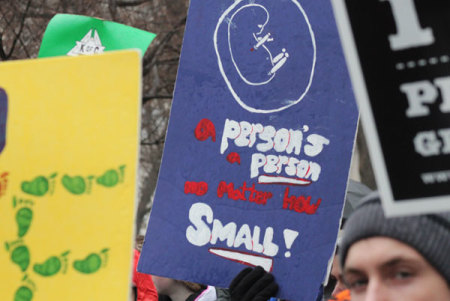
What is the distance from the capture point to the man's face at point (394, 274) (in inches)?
95.9

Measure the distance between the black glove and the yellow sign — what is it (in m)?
0.90

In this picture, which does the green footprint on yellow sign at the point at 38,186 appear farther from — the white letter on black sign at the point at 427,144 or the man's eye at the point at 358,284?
the white letter on black sign at the point at 427,144

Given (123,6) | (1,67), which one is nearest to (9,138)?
(1,67)

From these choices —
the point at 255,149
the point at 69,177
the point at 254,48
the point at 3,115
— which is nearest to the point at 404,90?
the point at 69,177

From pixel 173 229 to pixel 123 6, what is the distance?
38.7ft

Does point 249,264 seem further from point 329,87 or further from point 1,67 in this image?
point 1,67

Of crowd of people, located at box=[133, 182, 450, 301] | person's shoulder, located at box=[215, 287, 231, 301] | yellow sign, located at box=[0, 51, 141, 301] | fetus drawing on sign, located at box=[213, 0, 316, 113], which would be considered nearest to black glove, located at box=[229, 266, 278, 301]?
fetus drawing on sign, located at box=[213, 0, 316, 113]

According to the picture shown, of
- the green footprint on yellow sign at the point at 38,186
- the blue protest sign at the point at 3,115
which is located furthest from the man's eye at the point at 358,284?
the blue protest sign at the point at 3,115

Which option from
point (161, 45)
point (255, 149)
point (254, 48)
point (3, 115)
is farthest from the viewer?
point (161, 45)

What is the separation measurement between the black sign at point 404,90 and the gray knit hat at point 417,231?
19 cm

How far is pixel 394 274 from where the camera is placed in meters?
2.46

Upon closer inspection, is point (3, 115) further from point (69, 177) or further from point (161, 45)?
point (161, 45)

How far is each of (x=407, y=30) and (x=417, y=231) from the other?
0.47m

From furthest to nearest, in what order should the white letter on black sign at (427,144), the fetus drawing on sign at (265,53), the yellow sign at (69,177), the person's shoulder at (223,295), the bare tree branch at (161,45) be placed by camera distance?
the bare tree branch at (161,45) → the person's shoulder at (223,295) → the fetus drawing on sign at (265,53) → the yellow sign at (69,177) → the white letter on black sign at (427,144)
